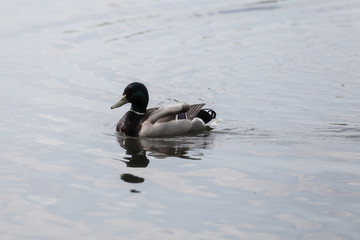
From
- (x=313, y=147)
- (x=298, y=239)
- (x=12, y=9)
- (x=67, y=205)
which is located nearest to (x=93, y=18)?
(x=12, y=9)

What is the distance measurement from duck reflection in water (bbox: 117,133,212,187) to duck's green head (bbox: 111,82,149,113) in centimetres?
67

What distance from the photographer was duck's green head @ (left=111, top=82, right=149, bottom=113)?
501 inches

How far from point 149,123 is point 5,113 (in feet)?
9.12

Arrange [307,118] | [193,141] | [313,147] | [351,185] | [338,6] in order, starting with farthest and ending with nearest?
1. [338,6]
2. [307,118]
3. [193,141]
4. [313,147]
5. [351,185]

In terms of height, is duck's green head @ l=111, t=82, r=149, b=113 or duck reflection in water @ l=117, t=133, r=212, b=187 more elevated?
duck's green head @ l=111, t=82, r=149, b=113

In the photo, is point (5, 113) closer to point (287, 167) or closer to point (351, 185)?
point (287, 167)

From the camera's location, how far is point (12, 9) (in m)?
22.5

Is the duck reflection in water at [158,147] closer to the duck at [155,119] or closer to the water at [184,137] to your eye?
the water at [184,137]

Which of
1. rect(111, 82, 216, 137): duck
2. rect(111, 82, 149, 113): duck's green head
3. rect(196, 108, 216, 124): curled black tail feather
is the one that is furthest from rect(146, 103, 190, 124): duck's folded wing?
rect(196, 108, 216, 124): curled black tail feather

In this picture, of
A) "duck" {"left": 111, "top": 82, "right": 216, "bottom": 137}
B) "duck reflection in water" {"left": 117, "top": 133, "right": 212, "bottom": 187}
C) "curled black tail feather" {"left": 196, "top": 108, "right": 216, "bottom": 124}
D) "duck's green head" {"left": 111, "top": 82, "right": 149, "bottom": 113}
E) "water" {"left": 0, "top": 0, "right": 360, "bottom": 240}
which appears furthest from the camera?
"curled black tail feather" {"left": 196, "top": 108, "right": 216, "bottom": 124}

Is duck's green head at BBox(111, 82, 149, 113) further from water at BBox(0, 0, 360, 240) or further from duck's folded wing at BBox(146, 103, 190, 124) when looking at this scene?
water at BBox(0, 0, 360, 240)

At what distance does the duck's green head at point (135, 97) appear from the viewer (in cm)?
1273

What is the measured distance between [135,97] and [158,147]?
1.35 metres

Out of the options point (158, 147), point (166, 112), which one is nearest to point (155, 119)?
point (166, 112)
